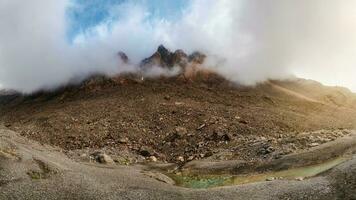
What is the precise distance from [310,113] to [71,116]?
50.9 meters

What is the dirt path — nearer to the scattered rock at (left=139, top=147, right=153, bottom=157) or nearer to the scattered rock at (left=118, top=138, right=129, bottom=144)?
the scattered rock at (left=139, top=147, right=153, bottom=157)

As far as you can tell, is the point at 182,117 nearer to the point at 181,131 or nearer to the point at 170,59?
the point at 181,131

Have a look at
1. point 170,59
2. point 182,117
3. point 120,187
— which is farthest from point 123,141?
point 170,59

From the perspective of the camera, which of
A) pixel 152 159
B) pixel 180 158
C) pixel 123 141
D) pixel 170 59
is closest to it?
pixel 152 159

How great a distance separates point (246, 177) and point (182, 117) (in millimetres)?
40601

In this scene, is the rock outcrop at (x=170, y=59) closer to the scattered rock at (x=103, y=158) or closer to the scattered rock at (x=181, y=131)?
the scattered rock at (x=181, y=131)

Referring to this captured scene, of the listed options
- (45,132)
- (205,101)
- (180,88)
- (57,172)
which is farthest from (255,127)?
(57,172)

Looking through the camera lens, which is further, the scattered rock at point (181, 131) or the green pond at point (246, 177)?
the scattered rock at point (181, 131)

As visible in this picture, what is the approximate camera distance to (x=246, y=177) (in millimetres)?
61406

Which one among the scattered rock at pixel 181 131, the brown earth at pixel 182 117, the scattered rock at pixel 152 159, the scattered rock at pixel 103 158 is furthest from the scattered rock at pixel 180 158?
the scattered rock at pixel 103 158

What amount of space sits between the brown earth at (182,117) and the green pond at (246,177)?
7260mm

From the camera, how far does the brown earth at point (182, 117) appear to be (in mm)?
81000

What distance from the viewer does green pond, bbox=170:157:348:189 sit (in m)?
56.4

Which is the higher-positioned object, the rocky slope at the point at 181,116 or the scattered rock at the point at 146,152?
the rocky slope at the point at 181,116
